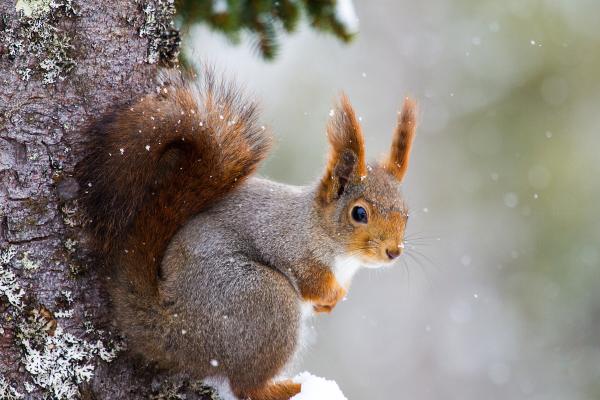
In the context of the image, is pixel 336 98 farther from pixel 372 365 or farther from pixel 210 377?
pixel 372 365

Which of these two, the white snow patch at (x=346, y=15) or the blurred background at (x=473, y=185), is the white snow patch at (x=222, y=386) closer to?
the white snow patch at (x=346, y=15)

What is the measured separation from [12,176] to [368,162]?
3.42 feet

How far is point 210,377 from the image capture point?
1.54m

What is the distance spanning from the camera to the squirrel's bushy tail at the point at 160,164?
4.53ft

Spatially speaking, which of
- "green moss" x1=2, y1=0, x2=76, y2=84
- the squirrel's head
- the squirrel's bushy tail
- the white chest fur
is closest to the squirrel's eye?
the squirrel's head

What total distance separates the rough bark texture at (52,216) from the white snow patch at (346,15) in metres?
0.88

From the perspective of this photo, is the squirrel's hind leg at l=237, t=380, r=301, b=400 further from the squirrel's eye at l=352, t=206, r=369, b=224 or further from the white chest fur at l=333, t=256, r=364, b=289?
the squirrel's eye at l=352, t=206, r=369, b=224

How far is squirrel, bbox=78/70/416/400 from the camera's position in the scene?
1401mm

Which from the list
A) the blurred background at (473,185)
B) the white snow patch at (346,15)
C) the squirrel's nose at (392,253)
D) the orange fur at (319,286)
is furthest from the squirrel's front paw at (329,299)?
the blurred background at (473,185)

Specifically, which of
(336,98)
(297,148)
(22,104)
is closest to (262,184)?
(336,98)

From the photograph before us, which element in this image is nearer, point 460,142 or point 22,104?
point 22,104

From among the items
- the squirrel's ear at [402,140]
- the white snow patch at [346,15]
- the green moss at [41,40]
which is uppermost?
the green moss at [41,40]

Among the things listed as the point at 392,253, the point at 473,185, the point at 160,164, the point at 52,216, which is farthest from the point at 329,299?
the point at 473,185

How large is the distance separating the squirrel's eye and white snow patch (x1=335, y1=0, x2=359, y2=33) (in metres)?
0.60
